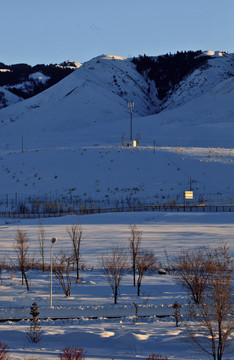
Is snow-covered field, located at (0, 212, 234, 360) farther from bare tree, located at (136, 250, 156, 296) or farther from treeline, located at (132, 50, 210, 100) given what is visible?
treeline, located at (132, 50, 210, 100)

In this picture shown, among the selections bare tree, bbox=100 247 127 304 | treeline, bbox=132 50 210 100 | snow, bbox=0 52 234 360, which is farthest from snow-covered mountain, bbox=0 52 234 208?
bare tree, bbox=100 247 127 304

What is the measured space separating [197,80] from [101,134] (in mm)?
52046

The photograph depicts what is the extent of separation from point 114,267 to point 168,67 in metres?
151

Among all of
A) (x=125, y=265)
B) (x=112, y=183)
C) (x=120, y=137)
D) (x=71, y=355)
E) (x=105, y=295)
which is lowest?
(x=105, y=295)

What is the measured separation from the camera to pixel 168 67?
17150 centimetres

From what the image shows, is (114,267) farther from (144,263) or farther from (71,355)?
(71,355)

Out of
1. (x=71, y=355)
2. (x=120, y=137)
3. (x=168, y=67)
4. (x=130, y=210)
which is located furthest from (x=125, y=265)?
(x=168, y=67)

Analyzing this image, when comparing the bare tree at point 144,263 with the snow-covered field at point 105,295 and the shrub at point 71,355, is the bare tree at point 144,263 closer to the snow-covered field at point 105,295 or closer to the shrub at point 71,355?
the snow-covered field at point 105,295

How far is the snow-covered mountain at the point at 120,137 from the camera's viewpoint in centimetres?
6300

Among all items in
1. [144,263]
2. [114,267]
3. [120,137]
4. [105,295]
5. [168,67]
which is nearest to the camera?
[105,295]

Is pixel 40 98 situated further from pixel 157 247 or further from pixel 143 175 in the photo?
pixel 157 247

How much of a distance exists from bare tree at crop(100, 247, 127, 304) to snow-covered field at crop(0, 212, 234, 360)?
447 millimetres

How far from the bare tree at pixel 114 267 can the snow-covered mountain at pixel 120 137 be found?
25.5 m

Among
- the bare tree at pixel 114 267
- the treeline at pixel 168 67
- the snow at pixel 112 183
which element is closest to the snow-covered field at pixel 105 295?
the snow at pixel 112 183
